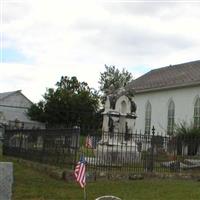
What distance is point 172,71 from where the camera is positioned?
45.8 m

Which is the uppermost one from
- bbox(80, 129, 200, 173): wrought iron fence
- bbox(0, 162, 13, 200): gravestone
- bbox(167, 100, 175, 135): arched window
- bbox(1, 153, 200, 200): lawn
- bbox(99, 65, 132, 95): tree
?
bbox(99, 65, 132, 95): tree

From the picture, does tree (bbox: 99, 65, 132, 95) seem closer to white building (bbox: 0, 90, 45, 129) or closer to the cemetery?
white building (bbox: 0, 90, 45, 129)

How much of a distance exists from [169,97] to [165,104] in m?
0.90

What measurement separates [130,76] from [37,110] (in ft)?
52.5

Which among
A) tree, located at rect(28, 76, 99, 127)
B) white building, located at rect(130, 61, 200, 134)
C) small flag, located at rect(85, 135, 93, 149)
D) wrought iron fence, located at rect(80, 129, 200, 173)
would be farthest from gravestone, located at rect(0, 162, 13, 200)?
tree, located at rect(28, 76, 99, 127)

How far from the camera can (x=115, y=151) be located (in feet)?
64.7

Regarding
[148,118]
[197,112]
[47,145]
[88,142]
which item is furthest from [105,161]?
[148,118]

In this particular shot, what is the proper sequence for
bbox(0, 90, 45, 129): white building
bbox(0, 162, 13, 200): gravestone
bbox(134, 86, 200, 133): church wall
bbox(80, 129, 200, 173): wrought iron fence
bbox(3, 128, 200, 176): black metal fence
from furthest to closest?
1. bbox(0, 90, 45, 129): white building
2. bbox(134, 86, 200, 133): church wall
3. bbox(80, 129, 200, 173): wrought iron fence
4. bbox(3, 128, 200, 176): black metal fence
5. bbox(0, 162, 13, 200): gravestone

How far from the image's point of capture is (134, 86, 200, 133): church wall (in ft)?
129

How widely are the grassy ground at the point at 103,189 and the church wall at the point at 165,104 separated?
73.1 feet

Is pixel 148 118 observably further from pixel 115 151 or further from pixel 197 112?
pixel 115 151

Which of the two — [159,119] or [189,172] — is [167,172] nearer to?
[189,172]

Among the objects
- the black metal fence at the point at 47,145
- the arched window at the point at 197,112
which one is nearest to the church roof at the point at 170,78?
the arched window at the point at 197,112

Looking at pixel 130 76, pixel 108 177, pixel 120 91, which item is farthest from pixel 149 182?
pixel 130 76
